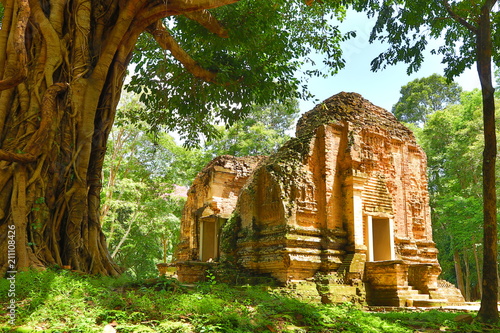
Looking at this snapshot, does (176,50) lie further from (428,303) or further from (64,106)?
(428,303)

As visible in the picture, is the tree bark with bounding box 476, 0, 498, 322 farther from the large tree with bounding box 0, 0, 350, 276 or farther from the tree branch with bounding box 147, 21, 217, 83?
the tree branch with bounding box 147, 21, 217, 83

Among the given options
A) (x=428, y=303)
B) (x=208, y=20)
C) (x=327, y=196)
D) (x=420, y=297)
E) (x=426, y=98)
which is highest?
(x=426, y=98)

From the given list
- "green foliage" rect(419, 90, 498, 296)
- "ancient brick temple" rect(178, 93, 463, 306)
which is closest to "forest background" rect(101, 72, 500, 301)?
"green foliage" rect(419, 90, 498, 296)

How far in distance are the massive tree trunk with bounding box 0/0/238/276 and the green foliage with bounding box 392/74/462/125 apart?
27.0m

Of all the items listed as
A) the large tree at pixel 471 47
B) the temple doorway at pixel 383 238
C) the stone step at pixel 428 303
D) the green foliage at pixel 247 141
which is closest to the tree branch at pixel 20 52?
the large tree at pixel 471 47

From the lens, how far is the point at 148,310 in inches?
170

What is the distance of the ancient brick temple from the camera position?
1072cm

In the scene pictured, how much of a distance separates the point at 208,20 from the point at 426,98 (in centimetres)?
2656

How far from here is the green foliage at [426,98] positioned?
30.4m

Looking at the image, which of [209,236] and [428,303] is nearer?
[428,303]

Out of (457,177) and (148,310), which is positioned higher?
(457,177)

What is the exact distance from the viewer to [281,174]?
11.3 metres

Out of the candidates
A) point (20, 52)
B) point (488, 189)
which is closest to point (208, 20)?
point (20, 52)

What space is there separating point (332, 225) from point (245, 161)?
23.5 ft
